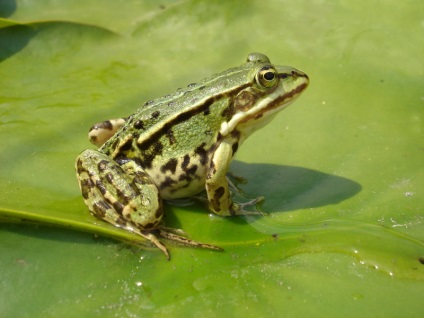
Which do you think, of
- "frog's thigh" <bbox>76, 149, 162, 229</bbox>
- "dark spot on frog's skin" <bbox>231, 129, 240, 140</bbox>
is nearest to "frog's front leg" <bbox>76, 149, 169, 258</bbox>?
"frog's thigh" <bbox>76, 149, 162, 229</bbox>

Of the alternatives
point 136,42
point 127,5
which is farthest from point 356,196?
point 127,5

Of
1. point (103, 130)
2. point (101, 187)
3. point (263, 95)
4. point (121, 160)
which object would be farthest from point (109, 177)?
point (263, 95)

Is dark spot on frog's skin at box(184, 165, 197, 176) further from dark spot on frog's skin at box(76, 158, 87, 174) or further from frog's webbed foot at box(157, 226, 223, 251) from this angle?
dark spot on frog's skin at box(76, 158, 87, 174)

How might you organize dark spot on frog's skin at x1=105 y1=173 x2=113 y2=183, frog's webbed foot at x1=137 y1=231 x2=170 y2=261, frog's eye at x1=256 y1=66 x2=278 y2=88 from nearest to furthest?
frog's webbed foot at x1=137 y1=231 x2=170 y2=261 < dark spot on frog's skin at x1=105 y1=173 x2=113 y2=183 < frog's eye at x1=256 y1=66 x2=278 y2=88

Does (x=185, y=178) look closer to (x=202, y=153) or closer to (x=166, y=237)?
(x=202, y=153)

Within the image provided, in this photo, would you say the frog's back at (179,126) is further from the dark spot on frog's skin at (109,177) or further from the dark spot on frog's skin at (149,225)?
the dark spot on frog's skin at (149,225)

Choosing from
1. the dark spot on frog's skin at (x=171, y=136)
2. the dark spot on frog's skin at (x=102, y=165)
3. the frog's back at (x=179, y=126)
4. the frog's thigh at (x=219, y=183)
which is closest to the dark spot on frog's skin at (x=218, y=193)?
the frog's thigh at (x=219, y=183)

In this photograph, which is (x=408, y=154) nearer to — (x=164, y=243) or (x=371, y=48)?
(x=371, y=48)
